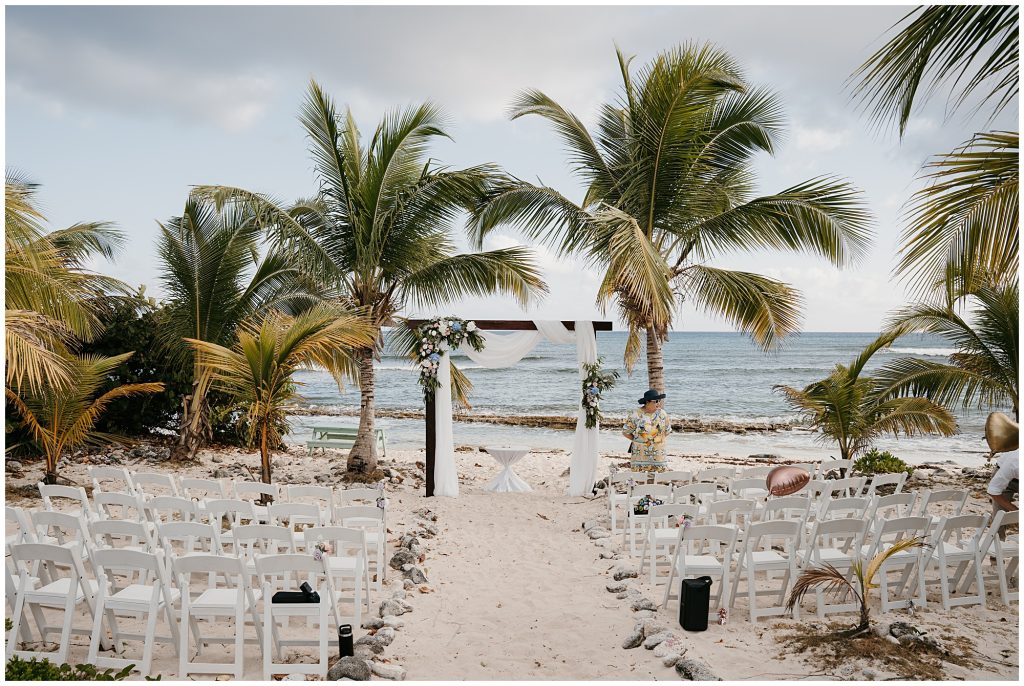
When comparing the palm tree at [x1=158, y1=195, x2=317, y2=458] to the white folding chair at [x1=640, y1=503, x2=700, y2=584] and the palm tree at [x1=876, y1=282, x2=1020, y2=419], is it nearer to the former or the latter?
the white folding chair at [x1=640, y1=503, x2=700, y2=584]

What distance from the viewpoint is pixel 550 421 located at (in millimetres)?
28172

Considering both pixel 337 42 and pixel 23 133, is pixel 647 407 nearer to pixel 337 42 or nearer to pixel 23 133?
pixel 337 42

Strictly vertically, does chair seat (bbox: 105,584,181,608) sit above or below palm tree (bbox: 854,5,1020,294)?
below

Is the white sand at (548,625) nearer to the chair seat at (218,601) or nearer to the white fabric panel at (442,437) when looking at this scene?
the chair seat at (218,601)

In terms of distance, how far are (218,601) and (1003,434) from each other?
21.0 feet

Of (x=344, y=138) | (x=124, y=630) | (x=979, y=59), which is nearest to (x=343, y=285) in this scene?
(x=344, y=138)

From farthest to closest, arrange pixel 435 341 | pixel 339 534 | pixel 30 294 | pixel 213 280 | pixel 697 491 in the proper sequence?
pixel 213 280 < pixel 435 341 < pixel 697 491 < pixel 30 294 < pixel 339 534

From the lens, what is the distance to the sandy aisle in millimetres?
4367

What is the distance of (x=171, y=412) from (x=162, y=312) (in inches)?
Answer: 80.0

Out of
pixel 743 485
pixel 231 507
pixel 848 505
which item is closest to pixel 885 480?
pixel 743 485

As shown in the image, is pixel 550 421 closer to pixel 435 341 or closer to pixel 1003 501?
pixel 435 341

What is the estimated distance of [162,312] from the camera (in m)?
13.4

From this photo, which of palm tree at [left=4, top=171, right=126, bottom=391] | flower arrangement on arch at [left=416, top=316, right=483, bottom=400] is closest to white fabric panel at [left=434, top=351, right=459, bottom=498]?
flower arrangement on arch at [left=416, top=316, right=483, bottom=400]

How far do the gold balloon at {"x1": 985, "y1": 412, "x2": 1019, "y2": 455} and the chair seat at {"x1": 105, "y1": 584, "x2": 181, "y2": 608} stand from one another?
6506mm
